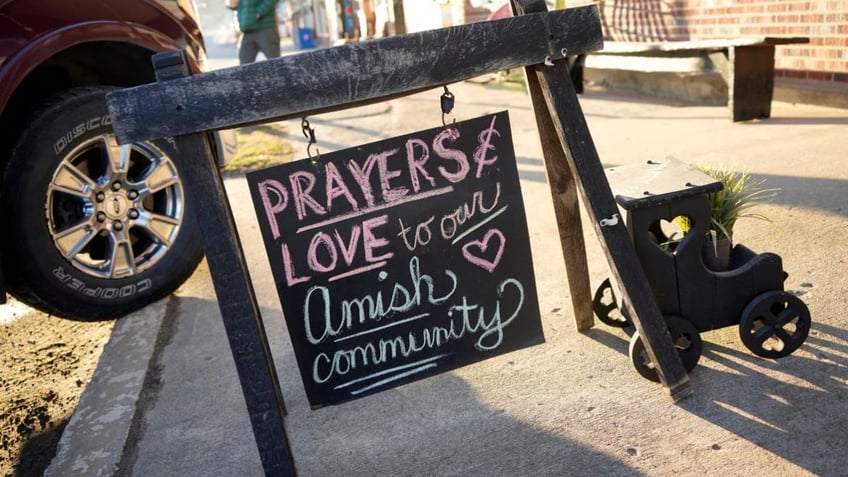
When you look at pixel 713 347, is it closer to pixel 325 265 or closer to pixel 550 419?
pixel 550 419

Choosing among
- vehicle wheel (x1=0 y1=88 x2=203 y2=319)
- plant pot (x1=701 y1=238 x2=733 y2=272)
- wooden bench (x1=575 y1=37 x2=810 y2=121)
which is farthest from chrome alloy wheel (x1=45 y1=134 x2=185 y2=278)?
wooden bench (x1=575 y1=37 x2=810 y2=121)

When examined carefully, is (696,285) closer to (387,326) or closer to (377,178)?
(387,326)

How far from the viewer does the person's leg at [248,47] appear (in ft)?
31.1

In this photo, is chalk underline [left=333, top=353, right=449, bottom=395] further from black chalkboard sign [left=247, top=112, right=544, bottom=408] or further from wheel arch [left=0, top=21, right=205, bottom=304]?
wheel arch [left=0, top=21, right=205, bottom=304]

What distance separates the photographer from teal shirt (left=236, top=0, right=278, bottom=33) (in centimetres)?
921

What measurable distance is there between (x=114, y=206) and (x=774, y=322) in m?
3.13

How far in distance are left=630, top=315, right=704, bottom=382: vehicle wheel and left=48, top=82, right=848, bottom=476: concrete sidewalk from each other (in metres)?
0.06

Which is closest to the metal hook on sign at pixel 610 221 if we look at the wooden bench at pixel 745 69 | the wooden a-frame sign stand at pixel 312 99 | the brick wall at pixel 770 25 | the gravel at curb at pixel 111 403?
the wooden a-frame sign stand at pixel 312 99

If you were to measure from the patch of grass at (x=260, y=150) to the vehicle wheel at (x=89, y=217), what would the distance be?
2418 mm

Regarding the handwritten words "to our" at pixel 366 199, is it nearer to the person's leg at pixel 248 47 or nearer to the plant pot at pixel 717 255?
the plant pot at pixel 717 255

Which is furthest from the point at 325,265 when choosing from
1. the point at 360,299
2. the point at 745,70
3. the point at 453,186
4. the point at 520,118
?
the point at 520,118

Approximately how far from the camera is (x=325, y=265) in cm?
250

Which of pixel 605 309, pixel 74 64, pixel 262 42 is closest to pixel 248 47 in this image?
pixel 262 42

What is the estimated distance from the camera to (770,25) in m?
6.92
